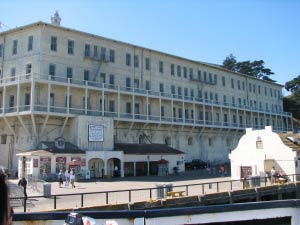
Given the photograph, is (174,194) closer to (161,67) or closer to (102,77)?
(102,77)

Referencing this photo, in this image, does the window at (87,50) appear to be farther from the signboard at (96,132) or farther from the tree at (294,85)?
the tree at (294,85)

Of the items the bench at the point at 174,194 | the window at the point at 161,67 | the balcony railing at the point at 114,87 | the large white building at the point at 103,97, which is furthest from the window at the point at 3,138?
the bench at the point at 174,194

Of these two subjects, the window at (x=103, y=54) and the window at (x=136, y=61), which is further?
the window at (x=136, y=61)

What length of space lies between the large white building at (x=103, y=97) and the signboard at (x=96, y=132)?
0.18 meters

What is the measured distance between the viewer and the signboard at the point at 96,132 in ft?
144

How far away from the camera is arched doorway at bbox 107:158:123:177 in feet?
144

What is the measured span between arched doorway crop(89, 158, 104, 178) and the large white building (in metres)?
0.23

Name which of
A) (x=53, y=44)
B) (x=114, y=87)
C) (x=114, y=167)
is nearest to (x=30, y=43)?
(x=53, y=44)

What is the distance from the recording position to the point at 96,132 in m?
44.4

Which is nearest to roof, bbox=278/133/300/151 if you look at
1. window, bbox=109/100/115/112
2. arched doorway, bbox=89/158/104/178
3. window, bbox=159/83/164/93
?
arched doorway, bbox=89/158/104/178

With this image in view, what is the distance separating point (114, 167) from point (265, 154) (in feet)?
59.2

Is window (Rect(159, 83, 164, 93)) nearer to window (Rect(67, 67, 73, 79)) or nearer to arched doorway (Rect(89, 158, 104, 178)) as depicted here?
window (Rect(67, 67, 73, 79))

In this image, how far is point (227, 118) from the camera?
68438 mm

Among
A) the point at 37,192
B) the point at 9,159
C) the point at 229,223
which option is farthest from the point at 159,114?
the point at 229,223
